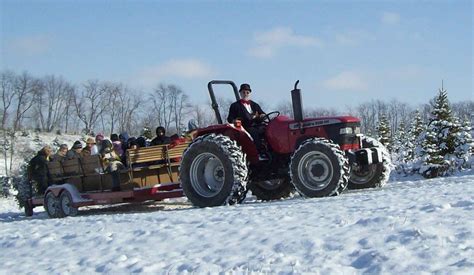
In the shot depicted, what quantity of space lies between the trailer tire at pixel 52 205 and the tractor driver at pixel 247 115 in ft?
15.9

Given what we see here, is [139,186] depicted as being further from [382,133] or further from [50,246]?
[382,133]

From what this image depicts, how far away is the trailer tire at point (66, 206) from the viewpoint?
12.0 m

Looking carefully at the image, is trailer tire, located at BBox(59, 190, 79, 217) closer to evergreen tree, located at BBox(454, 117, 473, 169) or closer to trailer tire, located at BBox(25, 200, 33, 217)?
trailer tire, located at BBox(25, 200, 33, 217)

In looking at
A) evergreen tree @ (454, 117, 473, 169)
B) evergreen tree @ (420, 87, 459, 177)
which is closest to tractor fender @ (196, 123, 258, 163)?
evergreen tree @ (420, 87, 459, 177)

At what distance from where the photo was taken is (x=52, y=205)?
12578 millimetres

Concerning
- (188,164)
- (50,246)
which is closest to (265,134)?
(188,164)

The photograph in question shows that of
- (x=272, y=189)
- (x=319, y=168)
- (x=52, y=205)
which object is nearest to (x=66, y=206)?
(x=52, y=205)

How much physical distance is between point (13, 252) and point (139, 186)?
4821 mm

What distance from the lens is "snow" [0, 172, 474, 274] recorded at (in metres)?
4.62

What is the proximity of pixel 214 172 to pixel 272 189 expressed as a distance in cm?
154

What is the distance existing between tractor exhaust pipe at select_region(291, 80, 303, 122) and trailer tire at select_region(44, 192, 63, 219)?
19.7 ft

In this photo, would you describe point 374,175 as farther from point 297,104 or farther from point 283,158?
point 297,104

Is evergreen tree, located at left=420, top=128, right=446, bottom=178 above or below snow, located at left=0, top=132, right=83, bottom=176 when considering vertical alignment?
below

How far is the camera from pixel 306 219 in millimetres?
6172
